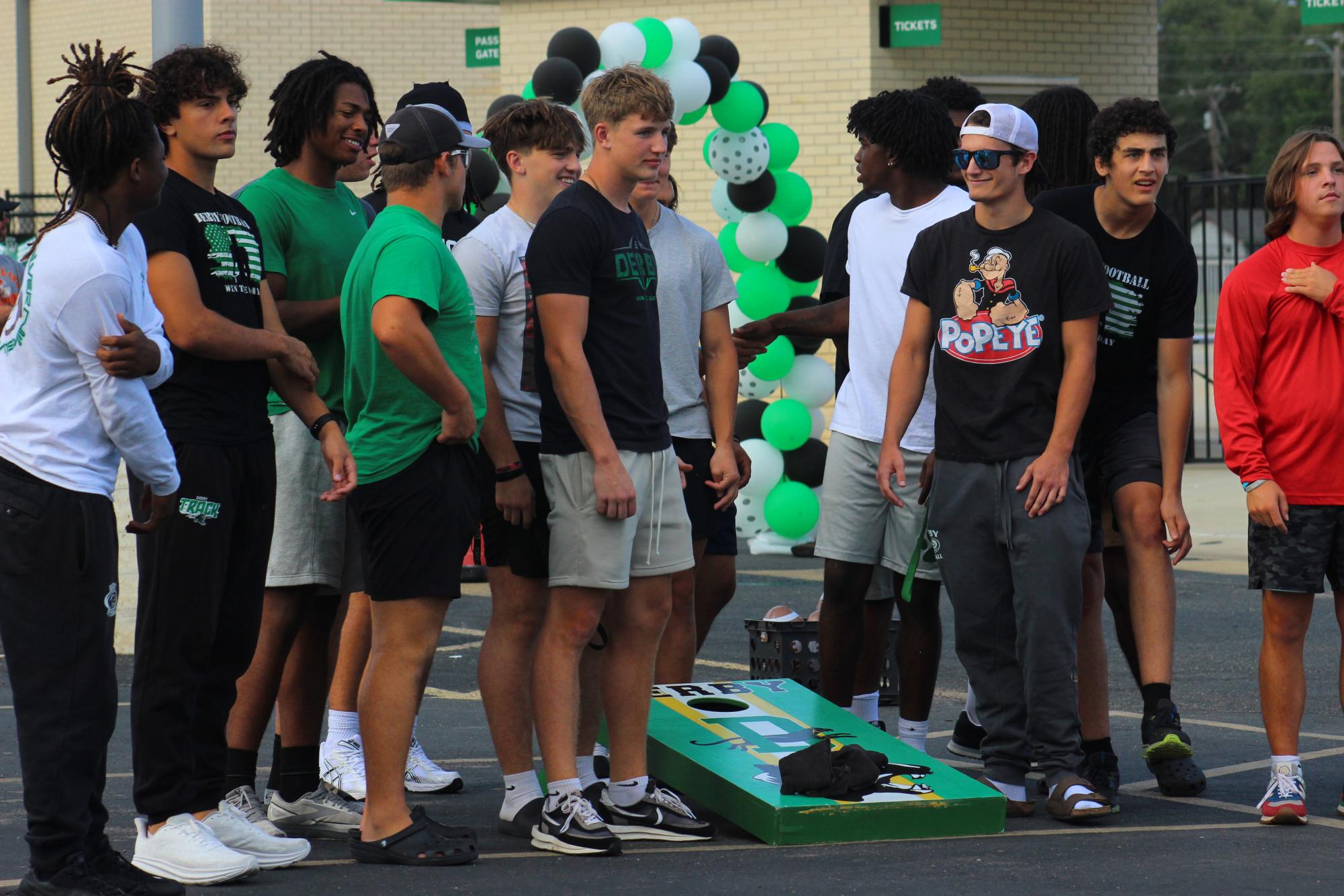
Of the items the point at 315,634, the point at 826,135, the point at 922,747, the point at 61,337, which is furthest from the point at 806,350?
the point at 61,337

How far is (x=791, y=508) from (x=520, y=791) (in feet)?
24.3

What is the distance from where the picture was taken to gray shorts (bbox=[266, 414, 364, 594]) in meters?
5.43

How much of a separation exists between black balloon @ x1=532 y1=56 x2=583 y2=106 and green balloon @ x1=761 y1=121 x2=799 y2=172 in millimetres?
1347

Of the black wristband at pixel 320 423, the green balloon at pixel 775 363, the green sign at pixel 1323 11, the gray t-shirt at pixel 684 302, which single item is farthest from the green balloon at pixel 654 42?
the black wristband at pixel 320 423

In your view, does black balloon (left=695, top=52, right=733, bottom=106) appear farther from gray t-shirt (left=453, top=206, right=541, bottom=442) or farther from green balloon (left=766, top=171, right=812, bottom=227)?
gray t-shirt (left=453, top=206, right=541, bottom=442)

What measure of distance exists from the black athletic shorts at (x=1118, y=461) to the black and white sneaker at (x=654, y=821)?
1.58 m

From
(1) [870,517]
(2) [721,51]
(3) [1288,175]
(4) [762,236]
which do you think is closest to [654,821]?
(1) [870,517]

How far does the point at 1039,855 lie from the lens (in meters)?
5.14

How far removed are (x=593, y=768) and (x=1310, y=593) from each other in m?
2.31

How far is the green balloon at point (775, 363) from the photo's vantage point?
12.4 meters

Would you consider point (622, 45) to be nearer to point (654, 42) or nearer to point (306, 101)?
point (654, 42)

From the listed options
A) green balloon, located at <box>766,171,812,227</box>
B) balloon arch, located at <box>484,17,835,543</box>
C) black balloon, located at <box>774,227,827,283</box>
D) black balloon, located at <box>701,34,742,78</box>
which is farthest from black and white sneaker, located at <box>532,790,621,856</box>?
black balloon, located at <box>701,34,742,78</box>

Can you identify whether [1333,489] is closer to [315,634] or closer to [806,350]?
[315,634]

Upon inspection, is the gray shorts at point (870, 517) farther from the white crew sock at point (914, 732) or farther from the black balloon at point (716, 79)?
the black balloon at point (716, 79)
